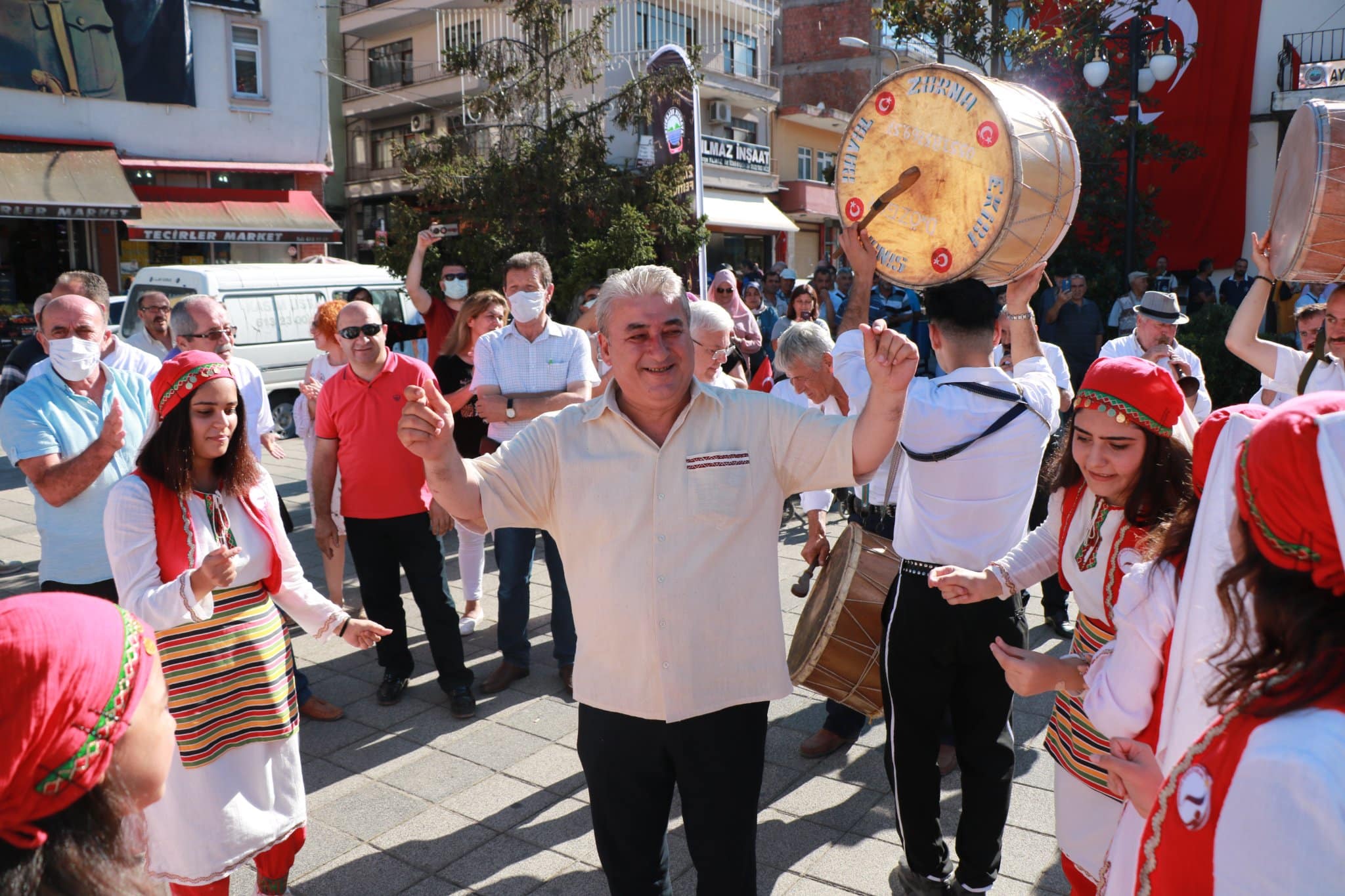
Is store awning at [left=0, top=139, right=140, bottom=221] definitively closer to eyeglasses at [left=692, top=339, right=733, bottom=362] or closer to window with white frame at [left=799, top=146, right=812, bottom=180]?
eyeglasses at [left=692, top=339, right=733, bottom=362]

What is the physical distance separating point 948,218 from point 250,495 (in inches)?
94.3

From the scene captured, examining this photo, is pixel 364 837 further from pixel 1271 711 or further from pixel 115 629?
pixel 1271 711

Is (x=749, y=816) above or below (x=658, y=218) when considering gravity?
below

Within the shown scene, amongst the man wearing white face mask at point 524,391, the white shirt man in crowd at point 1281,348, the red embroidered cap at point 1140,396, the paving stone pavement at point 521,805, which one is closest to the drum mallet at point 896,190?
the red embroidered cap at point 1140,396

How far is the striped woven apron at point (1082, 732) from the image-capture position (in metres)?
2.46

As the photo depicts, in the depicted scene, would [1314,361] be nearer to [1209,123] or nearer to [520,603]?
[520,603]

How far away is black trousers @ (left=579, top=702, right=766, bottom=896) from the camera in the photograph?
2.56m

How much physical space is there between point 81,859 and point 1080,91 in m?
17.6

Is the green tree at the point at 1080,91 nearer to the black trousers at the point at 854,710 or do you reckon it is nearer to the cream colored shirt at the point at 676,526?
the black trousers at the point at 854,710

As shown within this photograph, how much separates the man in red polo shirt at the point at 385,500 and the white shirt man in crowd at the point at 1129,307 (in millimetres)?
10514

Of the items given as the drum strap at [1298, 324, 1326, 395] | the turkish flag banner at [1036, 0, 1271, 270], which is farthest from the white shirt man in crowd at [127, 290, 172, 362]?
the turkish flag banner at [1036, 0, 1271, 270]

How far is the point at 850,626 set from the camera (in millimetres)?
3699

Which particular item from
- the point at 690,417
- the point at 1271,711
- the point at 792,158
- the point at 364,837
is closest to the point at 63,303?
the point at 364,837

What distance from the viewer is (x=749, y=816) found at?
2.63 m
